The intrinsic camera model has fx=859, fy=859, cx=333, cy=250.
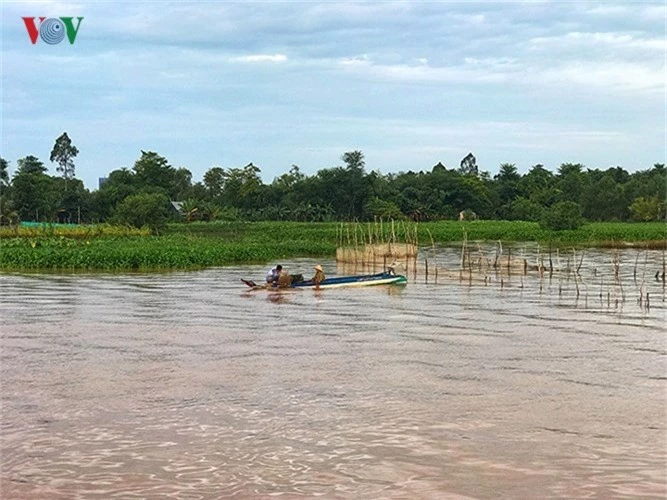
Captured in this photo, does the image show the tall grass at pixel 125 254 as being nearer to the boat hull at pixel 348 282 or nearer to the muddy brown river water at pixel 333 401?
the boat hull at pixel 348 282

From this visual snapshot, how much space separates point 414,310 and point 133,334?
514 cm

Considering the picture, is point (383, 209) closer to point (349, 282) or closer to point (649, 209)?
point (649, 209)

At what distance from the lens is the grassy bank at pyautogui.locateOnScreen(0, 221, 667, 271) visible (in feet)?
76.6

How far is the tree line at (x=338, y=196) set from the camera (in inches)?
1729

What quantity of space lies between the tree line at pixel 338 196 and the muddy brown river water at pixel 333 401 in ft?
92.2

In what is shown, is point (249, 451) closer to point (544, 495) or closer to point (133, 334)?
point (544, 495)

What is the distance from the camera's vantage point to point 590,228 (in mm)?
38781

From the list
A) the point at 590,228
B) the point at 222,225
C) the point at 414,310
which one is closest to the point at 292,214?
the point at 222,225

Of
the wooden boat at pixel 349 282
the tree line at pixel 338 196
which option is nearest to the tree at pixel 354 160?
the tree line at pixel 338 196

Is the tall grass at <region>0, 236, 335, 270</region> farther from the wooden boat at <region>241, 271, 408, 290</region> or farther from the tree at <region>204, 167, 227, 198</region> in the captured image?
the tree at <region>204, 167, 227, 198</region>

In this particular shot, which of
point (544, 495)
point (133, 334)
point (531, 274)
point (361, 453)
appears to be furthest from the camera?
point (531, 274)

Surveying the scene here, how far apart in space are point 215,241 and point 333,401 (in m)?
22.2

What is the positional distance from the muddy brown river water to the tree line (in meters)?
28.1

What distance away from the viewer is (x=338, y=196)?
48.8m
